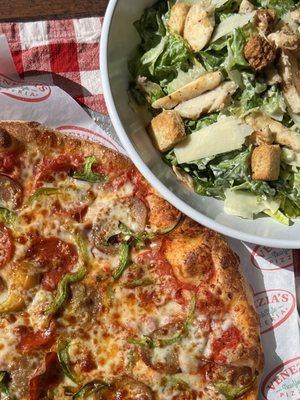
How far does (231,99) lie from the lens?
2.57 meters

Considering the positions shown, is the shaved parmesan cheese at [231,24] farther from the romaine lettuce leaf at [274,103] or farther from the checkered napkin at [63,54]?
the checkered napkin at [63,54]

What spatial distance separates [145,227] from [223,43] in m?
0.78

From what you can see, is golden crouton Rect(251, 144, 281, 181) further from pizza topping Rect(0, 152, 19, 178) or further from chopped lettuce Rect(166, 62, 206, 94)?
pizza topping Rect(0, 152, 19, 178)

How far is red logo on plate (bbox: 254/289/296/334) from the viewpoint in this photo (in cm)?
293

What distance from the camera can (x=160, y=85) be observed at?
8.88 ft

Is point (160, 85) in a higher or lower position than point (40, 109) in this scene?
higher

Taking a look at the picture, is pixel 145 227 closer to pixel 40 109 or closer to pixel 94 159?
pixel 94 159

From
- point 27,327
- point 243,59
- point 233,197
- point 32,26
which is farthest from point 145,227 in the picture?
point 32,26

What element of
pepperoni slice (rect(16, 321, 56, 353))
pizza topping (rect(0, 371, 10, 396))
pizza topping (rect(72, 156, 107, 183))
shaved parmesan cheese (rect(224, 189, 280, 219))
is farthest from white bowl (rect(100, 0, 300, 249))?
pizza topping (rect(0, 371, 10, 396))

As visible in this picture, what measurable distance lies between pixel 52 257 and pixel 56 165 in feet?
1.20

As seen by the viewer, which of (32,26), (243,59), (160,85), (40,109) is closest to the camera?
(243,59)

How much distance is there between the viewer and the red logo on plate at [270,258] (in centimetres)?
299

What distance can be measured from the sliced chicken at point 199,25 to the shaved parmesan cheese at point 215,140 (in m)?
0.30

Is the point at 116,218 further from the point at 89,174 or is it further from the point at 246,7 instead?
the point at 246,7
